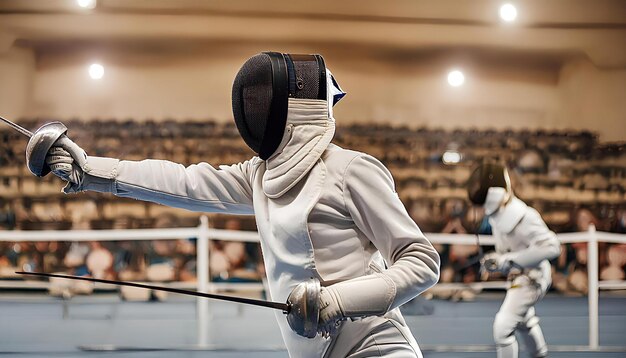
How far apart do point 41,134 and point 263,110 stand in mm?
398

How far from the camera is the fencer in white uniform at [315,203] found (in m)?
1.41

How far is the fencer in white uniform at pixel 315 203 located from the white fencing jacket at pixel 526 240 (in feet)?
7.97

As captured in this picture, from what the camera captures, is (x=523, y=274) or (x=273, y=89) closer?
(x=273, y=89)

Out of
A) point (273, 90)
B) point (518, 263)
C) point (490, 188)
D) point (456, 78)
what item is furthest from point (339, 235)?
point (456, 78)

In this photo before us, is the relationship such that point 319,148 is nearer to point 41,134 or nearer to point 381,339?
point 381,339

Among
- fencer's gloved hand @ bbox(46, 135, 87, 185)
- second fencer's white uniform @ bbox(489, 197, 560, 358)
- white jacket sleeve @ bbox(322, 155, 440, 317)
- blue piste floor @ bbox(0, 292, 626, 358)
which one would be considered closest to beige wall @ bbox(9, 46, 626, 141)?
blue piste floor @ bbox(0, 292, 626, 358)

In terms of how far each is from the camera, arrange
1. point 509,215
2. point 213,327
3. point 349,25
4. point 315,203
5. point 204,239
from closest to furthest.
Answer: point 315,203 < point 509,215 < point 204,239 < point 213,327 < point 349,25

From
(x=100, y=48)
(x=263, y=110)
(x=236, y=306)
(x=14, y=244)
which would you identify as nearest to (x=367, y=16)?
(x=100, y=48)

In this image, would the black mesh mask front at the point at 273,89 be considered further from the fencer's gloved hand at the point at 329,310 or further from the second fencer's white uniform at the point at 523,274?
the second fencer's white uniform at the point at 523,274

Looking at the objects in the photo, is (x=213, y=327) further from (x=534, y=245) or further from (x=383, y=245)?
(x=383, y=245)

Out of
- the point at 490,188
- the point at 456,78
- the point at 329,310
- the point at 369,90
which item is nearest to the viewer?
the point at 329,310

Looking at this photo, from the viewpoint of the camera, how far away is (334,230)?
1464mm

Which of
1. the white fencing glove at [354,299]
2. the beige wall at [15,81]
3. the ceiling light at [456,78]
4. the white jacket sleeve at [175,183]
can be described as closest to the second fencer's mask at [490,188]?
the ceiling light at [456,78]

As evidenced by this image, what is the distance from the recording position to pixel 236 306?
20.2ft
